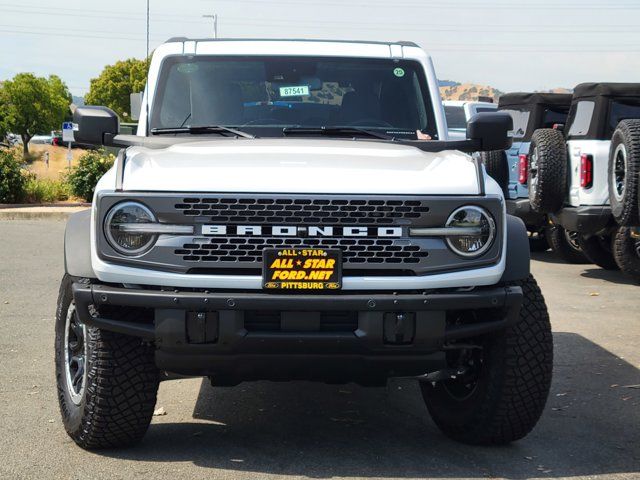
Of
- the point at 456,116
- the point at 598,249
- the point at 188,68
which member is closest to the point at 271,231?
the point at 188,68

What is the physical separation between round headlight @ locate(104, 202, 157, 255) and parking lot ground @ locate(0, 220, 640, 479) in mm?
993

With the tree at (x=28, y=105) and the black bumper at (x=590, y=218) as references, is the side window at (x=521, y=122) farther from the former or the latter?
the tree at (x=28, y=105)

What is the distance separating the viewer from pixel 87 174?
2381 cm

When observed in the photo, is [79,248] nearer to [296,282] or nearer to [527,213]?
[296,282]

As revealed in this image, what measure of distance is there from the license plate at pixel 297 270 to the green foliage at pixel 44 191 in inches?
768

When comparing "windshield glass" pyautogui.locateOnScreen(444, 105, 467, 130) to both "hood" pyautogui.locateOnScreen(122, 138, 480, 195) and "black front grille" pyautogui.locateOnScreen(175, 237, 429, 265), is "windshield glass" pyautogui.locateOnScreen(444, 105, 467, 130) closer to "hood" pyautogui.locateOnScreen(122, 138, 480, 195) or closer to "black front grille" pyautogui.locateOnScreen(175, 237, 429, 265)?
"hood" pyautogui.locateOnScreen(122, 138, 480, 195)

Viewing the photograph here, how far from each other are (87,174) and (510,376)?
19.6m

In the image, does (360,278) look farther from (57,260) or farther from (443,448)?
(57,260)

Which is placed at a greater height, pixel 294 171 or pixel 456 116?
pixel 294 171

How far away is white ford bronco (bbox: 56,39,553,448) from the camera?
4.73 meters

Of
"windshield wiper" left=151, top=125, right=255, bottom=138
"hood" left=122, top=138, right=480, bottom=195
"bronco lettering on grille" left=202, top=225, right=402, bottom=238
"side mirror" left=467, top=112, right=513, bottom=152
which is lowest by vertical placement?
"bronco lettering on grille" left=202, top=225, right=402, bottom=238

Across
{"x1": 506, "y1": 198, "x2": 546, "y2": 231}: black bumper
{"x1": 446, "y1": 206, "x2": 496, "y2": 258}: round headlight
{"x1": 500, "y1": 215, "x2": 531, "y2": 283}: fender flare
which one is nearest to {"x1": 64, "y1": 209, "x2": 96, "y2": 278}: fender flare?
{"x1": 446, "y1": 206, "x2": 496, "y2": 258}: round headlight

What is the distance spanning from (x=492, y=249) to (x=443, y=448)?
A: 1126 millimetres

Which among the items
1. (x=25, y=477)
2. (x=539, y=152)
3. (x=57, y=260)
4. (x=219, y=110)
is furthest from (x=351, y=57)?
(x=57, y=260)
